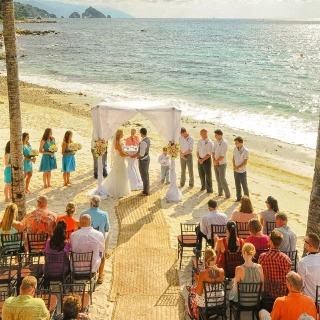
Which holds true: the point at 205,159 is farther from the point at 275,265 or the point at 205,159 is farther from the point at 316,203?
the point at 275,265

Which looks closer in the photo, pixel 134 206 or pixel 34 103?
pixel 134 206

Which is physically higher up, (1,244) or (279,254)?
(279,254)

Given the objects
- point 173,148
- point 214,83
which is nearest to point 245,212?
point 173,148

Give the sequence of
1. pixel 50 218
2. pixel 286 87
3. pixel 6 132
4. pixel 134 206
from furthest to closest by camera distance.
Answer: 1. pixel 286 87
2. pixel 6 132
3. pixel 134 206
4. pixel 50 218

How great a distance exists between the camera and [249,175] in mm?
17312

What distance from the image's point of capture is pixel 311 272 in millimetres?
6504

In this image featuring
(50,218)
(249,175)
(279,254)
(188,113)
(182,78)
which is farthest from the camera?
(182,78)

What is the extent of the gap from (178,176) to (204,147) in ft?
8.34

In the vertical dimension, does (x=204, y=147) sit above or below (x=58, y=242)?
above

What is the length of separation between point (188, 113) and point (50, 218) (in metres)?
23.9

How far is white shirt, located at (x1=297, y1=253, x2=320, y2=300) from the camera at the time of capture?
6496 millimetres

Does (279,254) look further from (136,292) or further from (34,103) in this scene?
(34,103)

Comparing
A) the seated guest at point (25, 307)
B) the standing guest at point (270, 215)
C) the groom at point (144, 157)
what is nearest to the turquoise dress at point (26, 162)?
the groom at point (144, 157)

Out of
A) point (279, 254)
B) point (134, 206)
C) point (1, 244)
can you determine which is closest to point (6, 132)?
point (134, 206)
